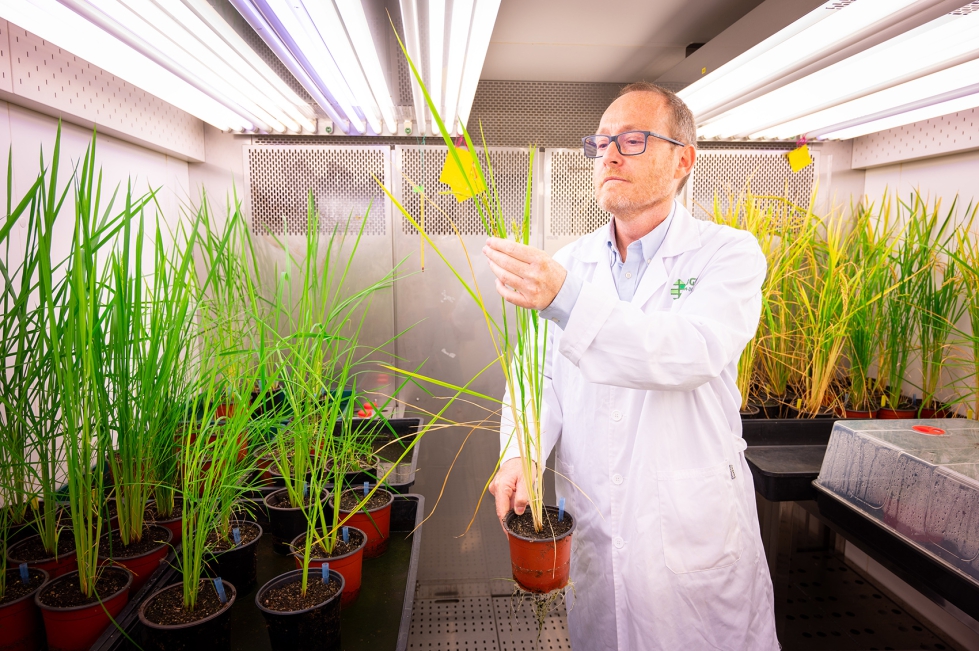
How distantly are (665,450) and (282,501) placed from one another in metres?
0.89

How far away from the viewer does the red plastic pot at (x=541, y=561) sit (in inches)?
36.0

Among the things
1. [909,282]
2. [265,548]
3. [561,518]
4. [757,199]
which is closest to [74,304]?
[265,548]

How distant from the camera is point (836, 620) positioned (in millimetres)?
1744

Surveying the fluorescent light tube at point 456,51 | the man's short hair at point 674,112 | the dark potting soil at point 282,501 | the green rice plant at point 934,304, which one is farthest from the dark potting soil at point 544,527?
the green rice plant at point 934,304

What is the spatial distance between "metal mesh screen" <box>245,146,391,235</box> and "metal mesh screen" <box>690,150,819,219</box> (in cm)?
144

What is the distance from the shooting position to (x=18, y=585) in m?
0.91

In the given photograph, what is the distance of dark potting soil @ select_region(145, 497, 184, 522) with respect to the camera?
1.18 m

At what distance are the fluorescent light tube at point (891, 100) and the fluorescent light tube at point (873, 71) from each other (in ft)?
0.15

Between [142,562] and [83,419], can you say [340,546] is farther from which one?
[83,419]

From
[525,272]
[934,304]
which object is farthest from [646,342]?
[934,304]

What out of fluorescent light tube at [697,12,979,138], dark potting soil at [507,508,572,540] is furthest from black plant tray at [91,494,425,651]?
fluorescent light tube at [697,12,979,138]

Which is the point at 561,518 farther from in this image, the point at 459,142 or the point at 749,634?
the point at 459,142

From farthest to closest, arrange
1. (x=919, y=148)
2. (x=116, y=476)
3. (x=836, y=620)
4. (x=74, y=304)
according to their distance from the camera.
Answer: (x=919, y=148) < (x=836, y=620) < (x=116, y=476) < (x=74, y=304)

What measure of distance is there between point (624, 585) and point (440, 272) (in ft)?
5.24
